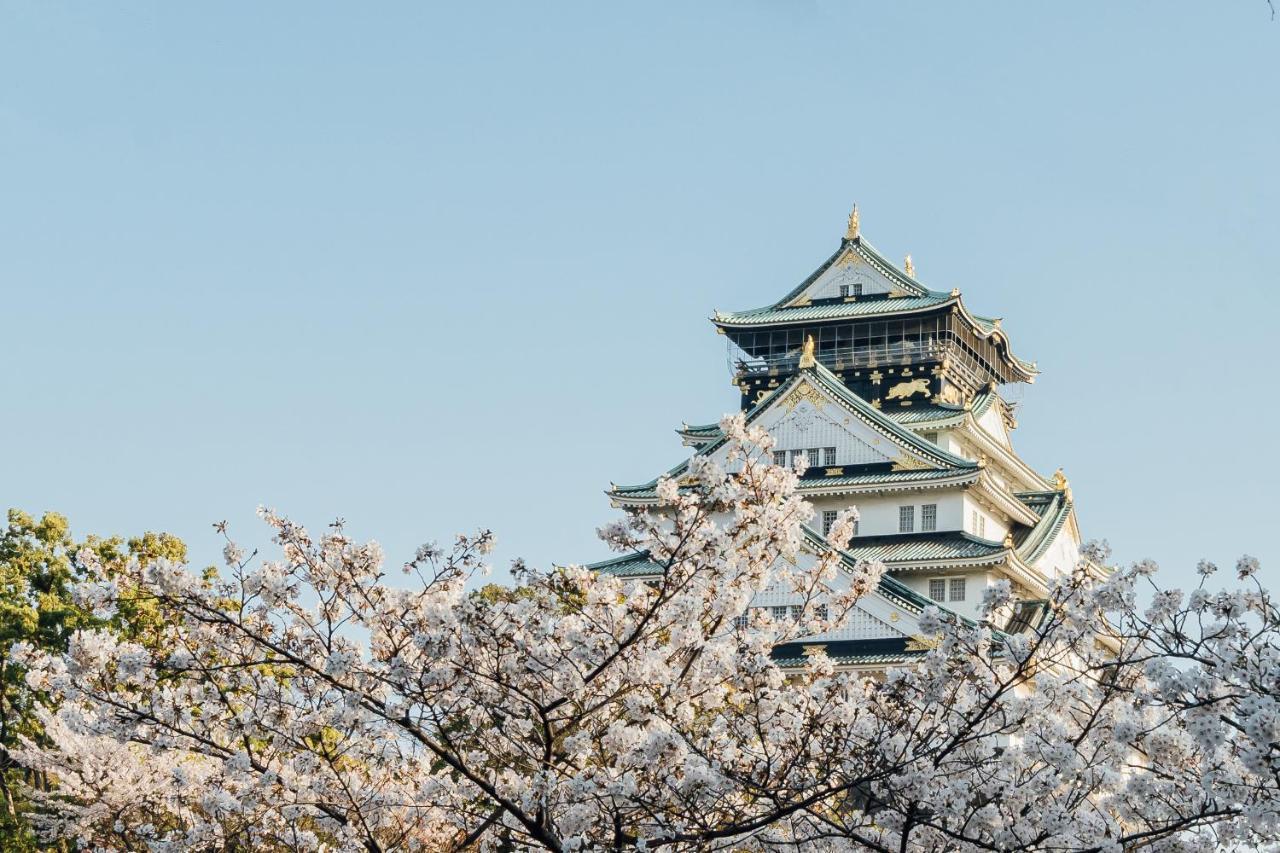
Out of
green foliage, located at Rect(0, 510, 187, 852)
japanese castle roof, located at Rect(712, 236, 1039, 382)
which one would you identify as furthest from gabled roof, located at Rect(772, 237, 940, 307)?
green foliage, located at Rect(0, 510, 187, 852)

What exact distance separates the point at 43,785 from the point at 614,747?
21098 millimetres

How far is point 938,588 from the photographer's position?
48.5 m

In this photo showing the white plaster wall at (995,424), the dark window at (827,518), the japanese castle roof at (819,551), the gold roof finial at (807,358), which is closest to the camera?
the japanese castle roof at (819,551)

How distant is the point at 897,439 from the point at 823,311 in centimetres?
779

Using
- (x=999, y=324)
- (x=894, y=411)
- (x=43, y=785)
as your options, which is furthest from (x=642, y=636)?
(x=999, y=324)

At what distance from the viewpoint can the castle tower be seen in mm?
47812

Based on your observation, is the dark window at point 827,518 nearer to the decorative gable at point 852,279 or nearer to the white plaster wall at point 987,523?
the white plaster wall at point 987,523

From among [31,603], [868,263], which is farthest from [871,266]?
[31,603]

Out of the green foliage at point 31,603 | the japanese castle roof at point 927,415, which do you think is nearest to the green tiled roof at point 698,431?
the japanese castle roof at point 927,415

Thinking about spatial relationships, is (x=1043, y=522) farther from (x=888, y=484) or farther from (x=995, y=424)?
(x=888, y=484)

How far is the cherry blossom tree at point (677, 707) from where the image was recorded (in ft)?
42.0

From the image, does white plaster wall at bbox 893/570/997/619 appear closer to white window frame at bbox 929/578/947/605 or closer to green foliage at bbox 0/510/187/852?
white window frame at bbox 929/578/947/605

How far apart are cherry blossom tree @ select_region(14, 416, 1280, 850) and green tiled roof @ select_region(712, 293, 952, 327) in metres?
38.8

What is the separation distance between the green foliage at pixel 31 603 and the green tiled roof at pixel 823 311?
26.3m
